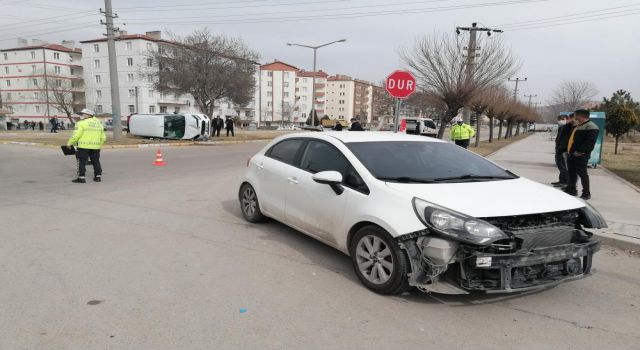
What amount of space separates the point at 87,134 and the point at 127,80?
227ft

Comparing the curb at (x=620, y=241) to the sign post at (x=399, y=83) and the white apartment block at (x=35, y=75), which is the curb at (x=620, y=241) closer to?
the sign post at (x=399, y=83)

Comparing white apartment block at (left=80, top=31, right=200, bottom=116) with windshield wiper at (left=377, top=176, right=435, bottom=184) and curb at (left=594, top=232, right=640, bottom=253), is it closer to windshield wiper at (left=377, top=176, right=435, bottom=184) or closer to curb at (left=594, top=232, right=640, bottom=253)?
curb at (left=594, top=232, right=640, bottom=253)

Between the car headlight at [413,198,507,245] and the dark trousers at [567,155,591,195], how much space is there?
570 cm

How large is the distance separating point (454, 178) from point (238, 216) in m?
3.66

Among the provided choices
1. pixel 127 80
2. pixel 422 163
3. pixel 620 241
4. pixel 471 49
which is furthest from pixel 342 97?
pixel 422 163

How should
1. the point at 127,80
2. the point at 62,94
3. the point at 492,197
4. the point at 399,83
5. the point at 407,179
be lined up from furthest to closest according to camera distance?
1. the point at 127,80
2. the point at 62,94
3. the point at 399,83
4. the point at 407,179
5. the point at 492,197

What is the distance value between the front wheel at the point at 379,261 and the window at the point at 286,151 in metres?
Answer: 1.68

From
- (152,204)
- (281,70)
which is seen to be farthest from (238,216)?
(281,70)

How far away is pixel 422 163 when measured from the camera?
4535 millimetres

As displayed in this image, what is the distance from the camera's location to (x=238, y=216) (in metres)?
6.81

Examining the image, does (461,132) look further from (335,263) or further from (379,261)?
(379,261)

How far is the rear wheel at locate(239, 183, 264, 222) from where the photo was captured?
20.0 feet

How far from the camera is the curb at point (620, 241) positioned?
5.26m

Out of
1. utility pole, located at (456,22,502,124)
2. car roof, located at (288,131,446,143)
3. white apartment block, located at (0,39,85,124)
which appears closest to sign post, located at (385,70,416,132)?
car roof, located at (288,131,446,143)
